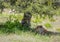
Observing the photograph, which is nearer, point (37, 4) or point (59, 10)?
point (37, 4)

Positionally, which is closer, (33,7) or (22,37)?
(22,37)

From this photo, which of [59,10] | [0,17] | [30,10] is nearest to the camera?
[30,10]

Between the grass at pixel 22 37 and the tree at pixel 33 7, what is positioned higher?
the tree at pixel 33 7

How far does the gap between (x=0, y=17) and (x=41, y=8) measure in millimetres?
11082

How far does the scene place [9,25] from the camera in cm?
1520

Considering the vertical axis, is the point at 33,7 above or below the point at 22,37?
above

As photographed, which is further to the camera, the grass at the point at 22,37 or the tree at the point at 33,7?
the tree at the point at 33,7

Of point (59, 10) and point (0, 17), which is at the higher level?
point (59, 10)

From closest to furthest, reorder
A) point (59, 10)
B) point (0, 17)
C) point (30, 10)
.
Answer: point (30, 10)
point (59, 10)
point (0, 17)

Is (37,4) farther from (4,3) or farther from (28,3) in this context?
(4,3)

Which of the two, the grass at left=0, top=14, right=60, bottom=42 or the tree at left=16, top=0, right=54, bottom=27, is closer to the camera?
the grass at left=0, top=14, right=60, bottom=42

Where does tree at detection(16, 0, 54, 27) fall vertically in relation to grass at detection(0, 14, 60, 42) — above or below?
above

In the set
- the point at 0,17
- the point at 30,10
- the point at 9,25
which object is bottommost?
the point at 0,17

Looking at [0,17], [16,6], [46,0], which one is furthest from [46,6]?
[0,17]
